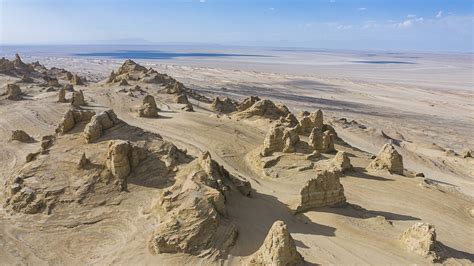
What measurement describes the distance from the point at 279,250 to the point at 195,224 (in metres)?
2.37

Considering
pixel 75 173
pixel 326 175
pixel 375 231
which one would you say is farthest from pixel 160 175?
pixel 375 231

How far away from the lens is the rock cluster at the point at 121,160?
43.4 ft

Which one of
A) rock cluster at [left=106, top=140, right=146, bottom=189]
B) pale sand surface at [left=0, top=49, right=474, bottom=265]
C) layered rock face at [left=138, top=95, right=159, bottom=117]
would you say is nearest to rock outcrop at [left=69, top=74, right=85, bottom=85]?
pale sand surface at [left=0, top=49, right=474, bottom=265]

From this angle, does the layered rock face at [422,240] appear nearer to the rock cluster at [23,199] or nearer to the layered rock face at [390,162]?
the layered rock face at [390,162]

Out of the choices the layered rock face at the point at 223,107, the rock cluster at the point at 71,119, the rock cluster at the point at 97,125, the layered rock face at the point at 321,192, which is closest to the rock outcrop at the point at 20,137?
the rock cluster at the point at 71,119

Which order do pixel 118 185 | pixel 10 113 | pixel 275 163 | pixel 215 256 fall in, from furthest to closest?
1. pixel 10 113
2. pixel 275 163
3. pixel 118 185
4. pixel 215 256

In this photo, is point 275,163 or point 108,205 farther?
point 275,163

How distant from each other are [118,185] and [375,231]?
8038 millimetres

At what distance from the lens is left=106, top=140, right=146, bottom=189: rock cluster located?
13225 millimetres

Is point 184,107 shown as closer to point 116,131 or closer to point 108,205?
point 116,131

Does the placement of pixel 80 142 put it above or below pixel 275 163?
above

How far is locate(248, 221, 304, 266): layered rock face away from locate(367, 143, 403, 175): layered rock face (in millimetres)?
10021

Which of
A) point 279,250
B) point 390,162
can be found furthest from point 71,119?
point 390,162

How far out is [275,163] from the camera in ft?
58.5
